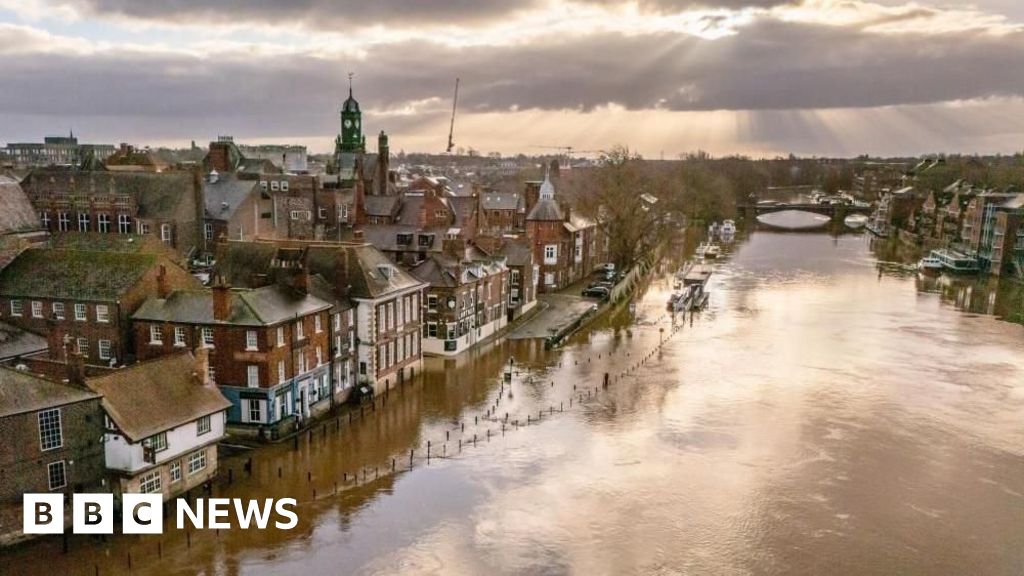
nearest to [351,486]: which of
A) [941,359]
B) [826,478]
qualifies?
[826,478]

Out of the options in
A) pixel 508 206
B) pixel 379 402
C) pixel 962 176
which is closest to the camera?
pixel 379 402

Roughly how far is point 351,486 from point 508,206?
71.6m

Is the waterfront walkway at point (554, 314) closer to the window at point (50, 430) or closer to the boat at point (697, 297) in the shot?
the boat at point (697, 297)

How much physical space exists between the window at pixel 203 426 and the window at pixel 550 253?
52.2 meters

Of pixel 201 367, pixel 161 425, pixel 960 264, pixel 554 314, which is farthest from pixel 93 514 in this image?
pixel 960 264

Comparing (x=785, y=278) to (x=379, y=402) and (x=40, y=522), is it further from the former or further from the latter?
(x=40, y=522)

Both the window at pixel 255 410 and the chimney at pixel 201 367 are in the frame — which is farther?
the window at pixel 255 410

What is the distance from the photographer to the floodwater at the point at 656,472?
26750mm

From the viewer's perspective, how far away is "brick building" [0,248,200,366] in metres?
39.5

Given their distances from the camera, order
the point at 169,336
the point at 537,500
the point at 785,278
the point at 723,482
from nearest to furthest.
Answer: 1. the point at 537,500
2. the point at 723,482
3. the point at 169,336
4. the point at 785,278

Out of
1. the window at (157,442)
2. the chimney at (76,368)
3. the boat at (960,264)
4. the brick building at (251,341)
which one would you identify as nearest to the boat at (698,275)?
the boat at (960,264)

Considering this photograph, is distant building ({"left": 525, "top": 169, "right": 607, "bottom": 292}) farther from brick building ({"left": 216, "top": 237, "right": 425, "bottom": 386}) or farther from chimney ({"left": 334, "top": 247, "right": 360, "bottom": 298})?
chimney ({"left": 334, "top": 247, "right": 360, "bottom": 298})

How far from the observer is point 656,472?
34219mm

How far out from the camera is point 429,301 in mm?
53750
